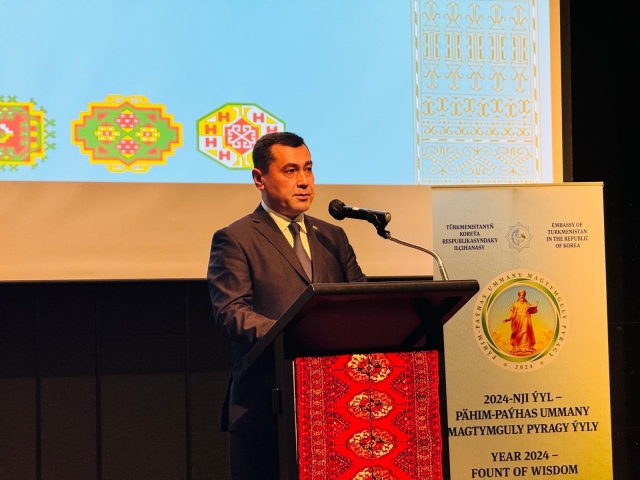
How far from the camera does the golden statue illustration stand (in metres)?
3.24

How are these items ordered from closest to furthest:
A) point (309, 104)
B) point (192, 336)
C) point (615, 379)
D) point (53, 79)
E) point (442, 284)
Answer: point (442, 284) → point (53, 79) → point (309, 104) → point (192, 336) → point (615, 379)

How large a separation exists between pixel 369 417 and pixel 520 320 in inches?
59.5

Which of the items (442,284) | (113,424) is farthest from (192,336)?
(442,284)

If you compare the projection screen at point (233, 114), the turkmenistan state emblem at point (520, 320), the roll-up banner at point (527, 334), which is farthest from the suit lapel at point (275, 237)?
the turkmenistan state emblem at point (520, 320)

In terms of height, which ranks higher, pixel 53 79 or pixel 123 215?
pixel 53 79

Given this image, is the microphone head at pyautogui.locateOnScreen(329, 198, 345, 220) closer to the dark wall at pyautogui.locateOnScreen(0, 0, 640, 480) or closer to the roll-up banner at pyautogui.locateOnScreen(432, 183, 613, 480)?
the roll-up banner at pyautogui.locateOnScreen(432, 183, 613, 480)

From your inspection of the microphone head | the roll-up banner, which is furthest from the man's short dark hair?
the roll-up banner

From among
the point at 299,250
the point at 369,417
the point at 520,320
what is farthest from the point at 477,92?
the point at 369,417

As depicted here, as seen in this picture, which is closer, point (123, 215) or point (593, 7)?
point (123, 215)

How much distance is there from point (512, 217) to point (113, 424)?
6.61ft

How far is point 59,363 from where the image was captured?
11.4 ft

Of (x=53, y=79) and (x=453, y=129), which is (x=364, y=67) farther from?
(x=53, y=79)

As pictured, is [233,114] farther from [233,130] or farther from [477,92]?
[477,92]

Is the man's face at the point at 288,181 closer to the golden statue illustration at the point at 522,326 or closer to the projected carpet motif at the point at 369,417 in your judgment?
the projected carpet motif at the point at 369,417
